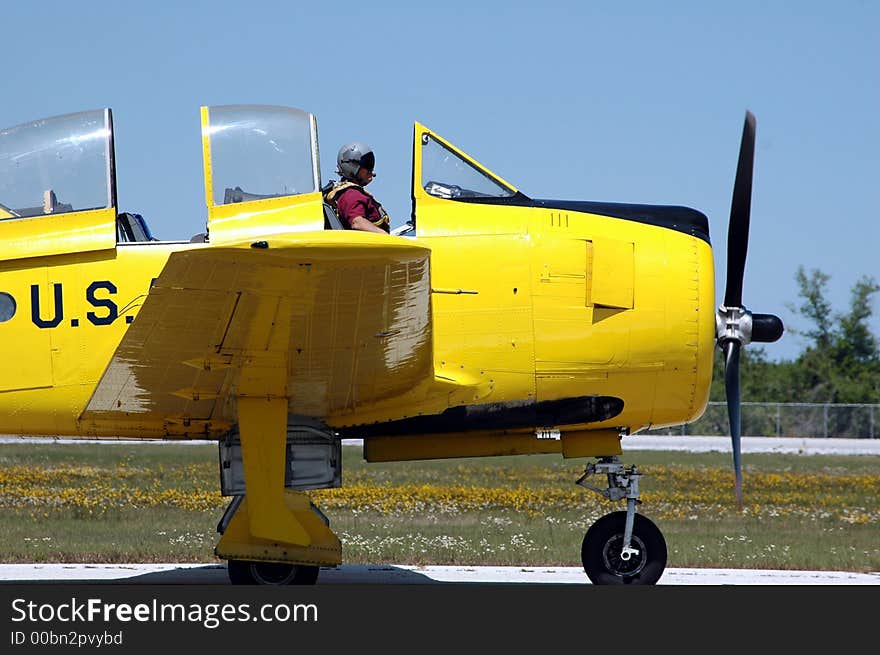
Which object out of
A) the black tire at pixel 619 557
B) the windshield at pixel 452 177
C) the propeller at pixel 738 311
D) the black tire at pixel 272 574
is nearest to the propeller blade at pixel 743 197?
the propeller at pixel 738 311

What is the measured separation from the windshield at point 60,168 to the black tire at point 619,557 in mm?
4458

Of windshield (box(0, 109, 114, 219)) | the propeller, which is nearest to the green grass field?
the propeller

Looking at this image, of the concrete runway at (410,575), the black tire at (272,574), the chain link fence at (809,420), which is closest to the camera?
the black tire at (272,574)

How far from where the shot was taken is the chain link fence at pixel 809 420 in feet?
143

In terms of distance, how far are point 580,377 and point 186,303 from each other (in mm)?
3132

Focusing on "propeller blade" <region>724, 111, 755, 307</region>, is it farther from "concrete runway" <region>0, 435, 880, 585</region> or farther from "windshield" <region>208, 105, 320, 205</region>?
"windshield" <region>208, 105, 320, 205</region>

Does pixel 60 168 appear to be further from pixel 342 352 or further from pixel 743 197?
pixel 743 197

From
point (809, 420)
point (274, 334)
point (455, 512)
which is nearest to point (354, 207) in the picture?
point (274, 334)

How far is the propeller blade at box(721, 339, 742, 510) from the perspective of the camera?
912 centimetres

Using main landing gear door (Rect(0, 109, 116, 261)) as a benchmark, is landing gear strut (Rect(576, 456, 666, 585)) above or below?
below

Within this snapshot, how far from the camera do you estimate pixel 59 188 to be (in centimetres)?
877

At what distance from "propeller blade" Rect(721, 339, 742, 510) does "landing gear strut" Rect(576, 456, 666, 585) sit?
2.44 ft

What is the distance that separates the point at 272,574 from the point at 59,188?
3.49 m

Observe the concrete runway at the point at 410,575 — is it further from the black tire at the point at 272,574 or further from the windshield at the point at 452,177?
the windshield at the point at 452,177
